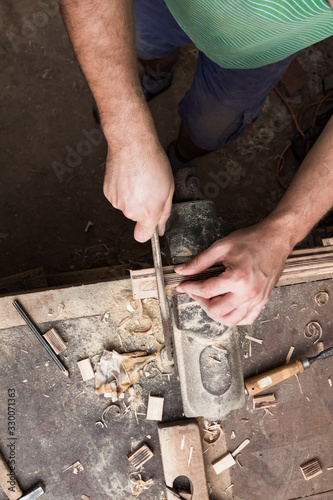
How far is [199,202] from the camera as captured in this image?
1.77 m

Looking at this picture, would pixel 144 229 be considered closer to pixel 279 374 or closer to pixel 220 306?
pixel 220 306

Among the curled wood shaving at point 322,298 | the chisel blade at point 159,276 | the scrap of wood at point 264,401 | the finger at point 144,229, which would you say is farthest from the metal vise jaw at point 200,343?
the curled wood shaving at point 322,298

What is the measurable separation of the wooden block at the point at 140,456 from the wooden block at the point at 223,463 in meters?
0.39

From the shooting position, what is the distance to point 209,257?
60.7 inches

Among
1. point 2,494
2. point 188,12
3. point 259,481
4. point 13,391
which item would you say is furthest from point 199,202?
A: point 2,494

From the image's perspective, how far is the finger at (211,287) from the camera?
1.49 m

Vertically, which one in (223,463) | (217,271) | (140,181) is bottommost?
(223,463)

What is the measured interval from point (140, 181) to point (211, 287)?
1.73 ft

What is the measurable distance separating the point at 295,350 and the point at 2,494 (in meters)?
1.86

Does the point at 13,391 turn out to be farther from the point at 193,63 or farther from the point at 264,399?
the point at 193,63

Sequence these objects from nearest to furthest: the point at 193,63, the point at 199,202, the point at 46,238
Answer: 1. the point at 199,202
2. the point at 46,238
3. the point at 193,63

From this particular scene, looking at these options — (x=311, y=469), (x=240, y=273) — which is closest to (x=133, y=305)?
(x=240, y=273)

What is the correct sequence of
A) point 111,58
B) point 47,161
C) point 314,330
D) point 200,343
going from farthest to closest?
1. point 47,161
2. point 314,330
3. point 200,343
4. point 111,58

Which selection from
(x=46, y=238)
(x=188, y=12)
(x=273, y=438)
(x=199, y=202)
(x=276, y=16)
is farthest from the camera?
(x=46, y=238)
